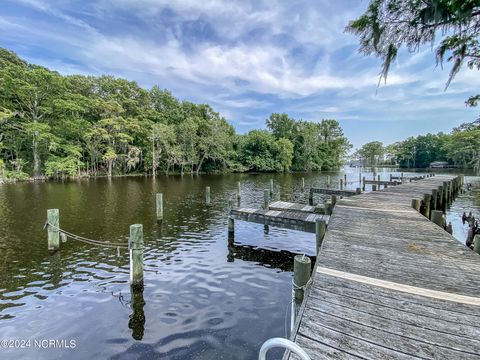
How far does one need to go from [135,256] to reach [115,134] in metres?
34.2

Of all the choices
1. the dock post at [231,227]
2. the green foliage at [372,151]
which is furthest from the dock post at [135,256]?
the green foliage at [372,151]

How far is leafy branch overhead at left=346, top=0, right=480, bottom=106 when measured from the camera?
21.7ft

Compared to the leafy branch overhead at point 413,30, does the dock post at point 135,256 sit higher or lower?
lower

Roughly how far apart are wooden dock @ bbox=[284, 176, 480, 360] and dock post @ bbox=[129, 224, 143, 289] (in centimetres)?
413

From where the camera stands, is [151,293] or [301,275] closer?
[301,275]

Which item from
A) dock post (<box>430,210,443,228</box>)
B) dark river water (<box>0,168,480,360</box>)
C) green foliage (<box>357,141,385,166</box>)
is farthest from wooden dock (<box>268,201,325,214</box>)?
green foliage (<box>357,141,385,166</box>)

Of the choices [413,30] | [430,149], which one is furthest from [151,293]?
[430,149]

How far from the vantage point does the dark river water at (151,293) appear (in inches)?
165

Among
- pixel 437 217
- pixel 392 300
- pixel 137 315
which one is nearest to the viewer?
pixel 392 300

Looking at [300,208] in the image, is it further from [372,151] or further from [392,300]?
[372,151]

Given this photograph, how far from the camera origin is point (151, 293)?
5762mm

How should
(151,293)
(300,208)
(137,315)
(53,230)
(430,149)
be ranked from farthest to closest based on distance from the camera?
(430,149) < (300,208) < (53,230) < (151,293) < (137,315)

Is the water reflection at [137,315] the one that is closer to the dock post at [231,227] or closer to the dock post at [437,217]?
the dock post at [231,227]

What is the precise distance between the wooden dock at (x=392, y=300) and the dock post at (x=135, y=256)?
413 cm
